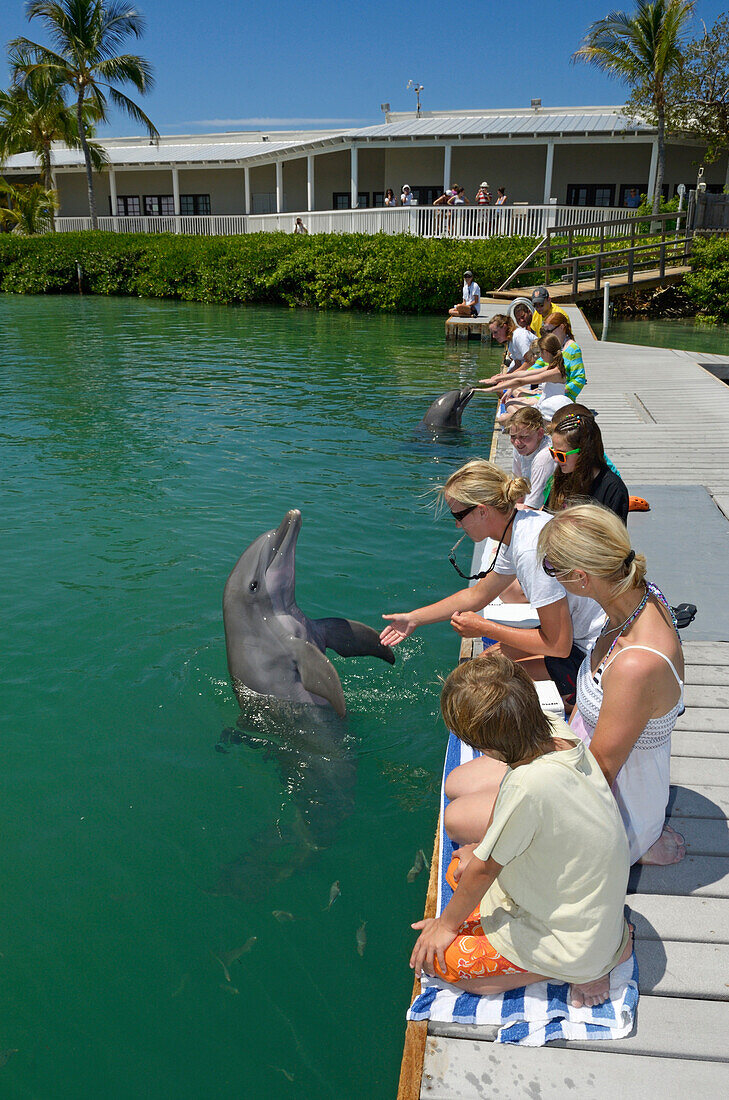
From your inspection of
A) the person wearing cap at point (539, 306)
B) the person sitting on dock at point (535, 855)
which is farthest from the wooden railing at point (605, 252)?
the person sitting on dock at point (535, 855)

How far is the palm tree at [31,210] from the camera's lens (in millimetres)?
41875

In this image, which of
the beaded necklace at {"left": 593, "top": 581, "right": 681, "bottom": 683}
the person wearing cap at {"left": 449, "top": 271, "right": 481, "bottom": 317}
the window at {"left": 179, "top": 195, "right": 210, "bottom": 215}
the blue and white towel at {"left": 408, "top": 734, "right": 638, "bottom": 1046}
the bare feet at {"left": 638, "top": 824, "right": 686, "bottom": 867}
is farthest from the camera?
the window at {"left": 179, "top": 195, "right": 210, "bottom": 215}

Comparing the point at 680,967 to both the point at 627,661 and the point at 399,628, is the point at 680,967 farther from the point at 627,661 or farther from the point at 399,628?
the point at 399,628

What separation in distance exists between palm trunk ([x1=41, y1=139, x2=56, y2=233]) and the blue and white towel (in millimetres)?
45776

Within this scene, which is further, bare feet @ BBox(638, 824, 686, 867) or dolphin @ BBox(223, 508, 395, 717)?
dolphin @ BBox(223, 508, 395, 717)

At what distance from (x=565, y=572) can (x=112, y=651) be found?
457cm

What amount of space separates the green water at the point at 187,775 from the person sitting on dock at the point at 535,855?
0.99 meters

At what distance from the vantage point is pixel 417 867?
4430 millimetres

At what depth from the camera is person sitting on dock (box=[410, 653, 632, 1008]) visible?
2600 mm

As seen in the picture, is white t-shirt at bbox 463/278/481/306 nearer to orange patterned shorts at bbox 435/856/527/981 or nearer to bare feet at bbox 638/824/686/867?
bare feet at bbox 638/824/686/867

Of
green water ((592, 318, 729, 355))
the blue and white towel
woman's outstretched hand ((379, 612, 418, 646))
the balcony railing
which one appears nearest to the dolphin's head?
woman's outstretched hand ((379, 612, 418, 646))

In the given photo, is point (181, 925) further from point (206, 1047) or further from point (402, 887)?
point (402, 887)

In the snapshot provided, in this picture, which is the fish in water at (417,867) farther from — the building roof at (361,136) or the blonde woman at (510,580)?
the building roof at (361,136)

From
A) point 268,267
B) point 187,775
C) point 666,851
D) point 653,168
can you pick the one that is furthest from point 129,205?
point 666,851
